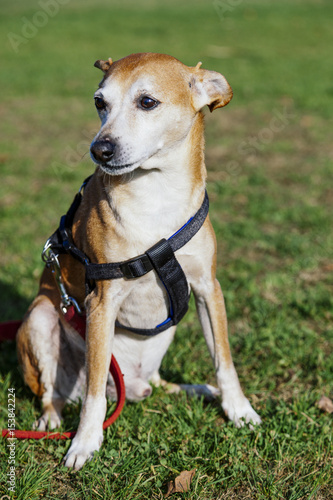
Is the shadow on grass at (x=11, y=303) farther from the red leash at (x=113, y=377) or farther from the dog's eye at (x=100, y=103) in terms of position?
the dog's eye at (x=100, y=103)

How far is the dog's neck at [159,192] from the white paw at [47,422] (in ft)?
3.98

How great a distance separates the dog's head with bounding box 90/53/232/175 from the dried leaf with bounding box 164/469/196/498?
1488 mm

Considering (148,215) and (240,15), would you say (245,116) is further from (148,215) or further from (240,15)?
(240,15)

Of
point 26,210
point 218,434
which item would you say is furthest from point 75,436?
point 26,210

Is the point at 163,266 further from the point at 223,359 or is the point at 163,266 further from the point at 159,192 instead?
the point at 223,359

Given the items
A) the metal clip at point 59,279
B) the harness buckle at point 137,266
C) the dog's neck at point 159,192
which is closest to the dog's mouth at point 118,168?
the dog's neck at point 159,192

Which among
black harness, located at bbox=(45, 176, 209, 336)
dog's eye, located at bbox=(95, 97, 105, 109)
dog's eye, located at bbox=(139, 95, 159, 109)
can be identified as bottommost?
black harness, located at bbox=(45, 176, 209, 336)

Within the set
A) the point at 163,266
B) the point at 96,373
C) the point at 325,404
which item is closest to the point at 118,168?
the point at 163,266

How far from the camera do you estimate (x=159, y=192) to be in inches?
102

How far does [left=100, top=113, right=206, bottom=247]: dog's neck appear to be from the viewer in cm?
254

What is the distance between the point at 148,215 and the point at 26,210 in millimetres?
3368

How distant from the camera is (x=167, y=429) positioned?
2836 mm

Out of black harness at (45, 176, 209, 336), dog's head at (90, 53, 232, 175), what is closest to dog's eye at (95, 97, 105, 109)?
dog's head at (90, 53, 232, 175)

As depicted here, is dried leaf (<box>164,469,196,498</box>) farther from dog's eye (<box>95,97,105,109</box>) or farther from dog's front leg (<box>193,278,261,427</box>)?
dog's eye (<box>95,97,105,109</box>)
